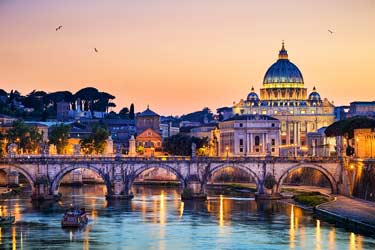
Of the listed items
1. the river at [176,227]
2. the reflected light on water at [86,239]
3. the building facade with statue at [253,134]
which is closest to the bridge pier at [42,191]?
the river at [176,227]

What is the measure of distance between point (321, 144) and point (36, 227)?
98027 millimetres

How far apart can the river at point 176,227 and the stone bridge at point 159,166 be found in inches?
84.4

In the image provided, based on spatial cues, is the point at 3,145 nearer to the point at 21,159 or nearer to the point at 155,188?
the point at 155,188

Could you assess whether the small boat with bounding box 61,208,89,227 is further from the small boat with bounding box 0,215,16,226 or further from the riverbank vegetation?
the riverbank vegetation

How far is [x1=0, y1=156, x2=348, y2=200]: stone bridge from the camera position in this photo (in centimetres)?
11206

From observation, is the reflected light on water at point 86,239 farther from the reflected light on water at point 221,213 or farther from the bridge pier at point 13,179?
the bridge pier at point 13,179

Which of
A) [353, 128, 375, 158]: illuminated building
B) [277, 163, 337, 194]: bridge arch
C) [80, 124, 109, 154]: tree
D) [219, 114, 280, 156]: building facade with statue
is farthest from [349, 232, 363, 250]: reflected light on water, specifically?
[219, 114, 280, 156]: building facade with statue

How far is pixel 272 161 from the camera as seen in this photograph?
113 meters

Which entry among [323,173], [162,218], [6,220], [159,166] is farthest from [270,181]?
[6,220]

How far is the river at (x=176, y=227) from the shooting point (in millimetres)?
77562

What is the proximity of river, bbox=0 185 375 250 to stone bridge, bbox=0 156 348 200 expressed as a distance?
2143 mm

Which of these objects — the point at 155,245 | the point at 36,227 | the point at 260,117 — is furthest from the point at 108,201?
the point at 260,117

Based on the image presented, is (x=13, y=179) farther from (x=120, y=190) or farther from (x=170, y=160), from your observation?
(x=170, y=160)

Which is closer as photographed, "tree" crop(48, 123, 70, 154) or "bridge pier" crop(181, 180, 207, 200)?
"bridge pier" crop(181, 180, 207, 200)
